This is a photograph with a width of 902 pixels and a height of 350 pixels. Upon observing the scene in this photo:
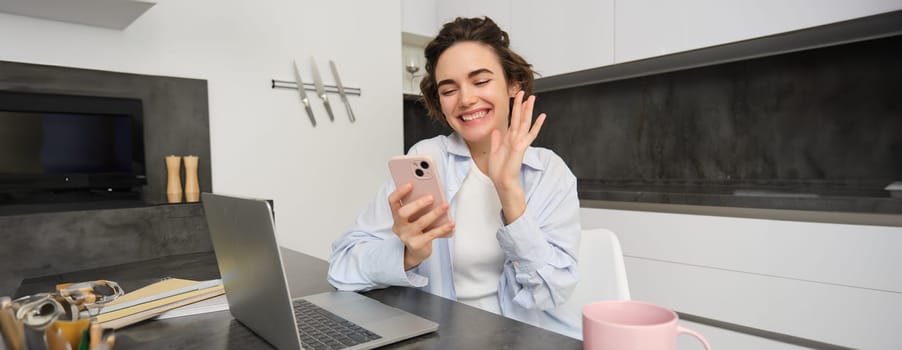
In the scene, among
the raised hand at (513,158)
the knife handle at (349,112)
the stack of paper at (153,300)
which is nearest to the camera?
the stack of paper at (153,300)

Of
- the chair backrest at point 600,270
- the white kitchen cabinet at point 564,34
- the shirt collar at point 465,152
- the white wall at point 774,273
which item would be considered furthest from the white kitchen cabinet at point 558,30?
the chair backrest at point 600,270

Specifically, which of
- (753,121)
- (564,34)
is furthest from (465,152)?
(753,121)

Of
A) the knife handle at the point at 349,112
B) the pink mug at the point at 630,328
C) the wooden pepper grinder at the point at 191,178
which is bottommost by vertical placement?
the pink mug at the point at 630,328

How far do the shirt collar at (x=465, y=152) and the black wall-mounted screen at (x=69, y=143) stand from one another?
1390 mm

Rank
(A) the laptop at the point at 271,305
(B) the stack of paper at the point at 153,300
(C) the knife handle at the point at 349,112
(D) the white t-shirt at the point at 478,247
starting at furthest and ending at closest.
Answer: (C) the knife handle at the point at 349,112 → (D) the white t-shirt at the point at 478,247 → (B) the stack of paper at the point at 153,300 → (A) the laptop at the point at 271,305

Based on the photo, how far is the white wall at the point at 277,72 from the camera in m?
1.92

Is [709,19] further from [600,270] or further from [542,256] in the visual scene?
[542,256]

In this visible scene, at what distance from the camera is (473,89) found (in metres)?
1.11

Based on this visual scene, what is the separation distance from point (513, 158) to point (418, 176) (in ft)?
0.69

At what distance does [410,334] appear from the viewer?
0.64m

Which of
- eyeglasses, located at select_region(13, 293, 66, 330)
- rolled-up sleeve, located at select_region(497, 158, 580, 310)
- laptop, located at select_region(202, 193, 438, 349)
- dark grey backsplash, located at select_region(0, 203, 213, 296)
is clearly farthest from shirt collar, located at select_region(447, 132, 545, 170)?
dark grey backsplash, located at select_region(0, 203, 213, 296)

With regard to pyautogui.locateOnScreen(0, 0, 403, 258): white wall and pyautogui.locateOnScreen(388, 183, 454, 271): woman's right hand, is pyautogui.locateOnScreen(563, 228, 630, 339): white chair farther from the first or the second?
pyautogui.locateOnScreen(0, 0, 403, 258): white wall

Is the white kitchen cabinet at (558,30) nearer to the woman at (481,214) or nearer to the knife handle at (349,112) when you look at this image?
the knife handle at (349,112)

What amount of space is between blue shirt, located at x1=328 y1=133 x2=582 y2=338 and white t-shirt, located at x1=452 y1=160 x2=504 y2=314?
0.09 feet
